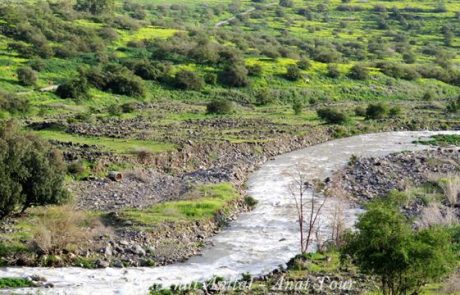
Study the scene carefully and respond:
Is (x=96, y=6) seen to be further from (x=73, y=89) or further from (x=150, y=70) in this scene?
(x=73, y=89)

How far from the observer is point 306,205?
42.1 metres

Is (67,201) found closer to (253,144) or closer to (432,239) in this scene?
(432,239)

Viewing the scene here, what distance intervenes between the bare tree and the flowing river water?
50cm

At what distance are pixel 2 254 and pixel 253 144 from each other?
31.2m

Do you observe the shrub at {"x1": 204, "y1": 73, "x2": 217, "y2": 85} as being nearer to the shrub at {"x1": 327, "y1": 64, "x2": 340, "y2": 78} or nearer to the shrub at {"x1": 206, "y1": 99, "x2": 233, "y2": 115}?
the shrub at {"x1": 206, "y1": 99, "x2": 233, "y2": 115}

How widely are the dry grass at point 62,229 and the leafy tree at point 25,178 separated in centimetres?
91

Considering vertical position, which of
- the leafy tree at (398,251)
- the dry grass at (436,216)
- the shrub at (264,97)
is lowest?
the shrub at (264,97)

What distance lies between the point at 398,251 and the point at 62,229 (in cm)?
1625

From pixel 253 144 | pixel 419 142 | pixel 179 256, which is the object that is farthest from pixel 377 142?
pixel 179 256

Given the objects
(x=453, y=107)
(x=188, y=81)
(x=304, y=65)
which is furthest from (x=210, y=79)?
(x=453, y=107)

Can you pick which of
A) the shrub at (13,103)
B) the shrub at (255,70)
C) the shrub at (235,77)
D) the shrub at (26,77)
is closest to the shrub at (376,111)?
the shrub at (235,77)

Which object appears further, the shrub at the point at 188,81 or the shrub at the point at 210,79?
the shrub at the point at 210,79

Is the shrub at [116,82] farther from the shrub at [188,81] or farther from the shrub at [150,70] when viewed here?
the shrub at [188,81]

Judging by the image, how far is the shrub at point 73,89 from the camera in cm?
7281
